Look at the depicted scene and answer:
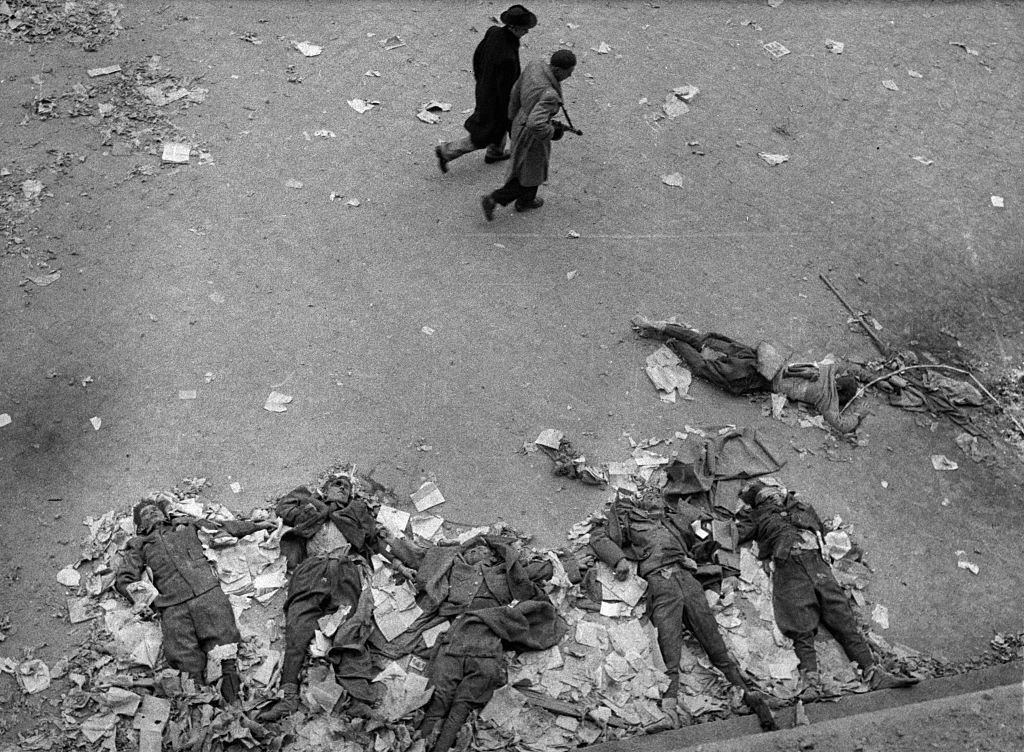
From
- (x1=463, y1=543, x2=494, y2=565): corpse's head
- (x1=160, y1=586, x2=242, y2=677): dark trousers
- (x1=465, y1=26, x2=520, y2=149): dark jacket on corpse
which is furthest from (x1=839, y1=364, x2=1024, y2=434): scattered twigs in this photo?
(x1=160, y1=586, x2=242, y2=677): dark trousers

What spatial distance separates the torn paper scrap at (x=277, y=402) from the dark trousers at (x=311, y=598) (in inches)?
49.7

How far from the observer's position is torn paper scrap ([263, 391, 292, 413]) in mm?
6441

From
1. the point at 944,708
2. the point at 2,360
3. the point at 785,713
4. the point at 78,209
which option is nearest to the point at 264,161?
the point at 78,209

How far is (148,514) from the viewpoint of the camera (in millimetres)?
5652

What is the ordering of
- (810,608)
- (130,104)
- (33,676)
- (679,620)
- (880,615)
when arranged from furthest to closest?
(130,104), (880,615), (810,608), (679,620), (33,676)

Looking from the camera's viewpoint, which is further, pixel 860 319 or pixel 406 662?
pixel 860 319

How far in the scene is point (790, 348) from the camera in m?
7.14

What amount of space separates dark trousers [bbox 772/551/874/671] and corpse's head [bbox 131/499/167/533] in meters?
3.57

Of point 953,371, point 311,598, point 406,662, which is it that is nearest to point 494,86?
point 953,371

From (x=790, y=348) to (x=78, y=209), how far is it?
542cm

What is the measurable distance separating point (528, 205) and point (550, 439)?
2259 mm

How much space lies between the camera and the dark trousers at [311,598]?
5.26 m

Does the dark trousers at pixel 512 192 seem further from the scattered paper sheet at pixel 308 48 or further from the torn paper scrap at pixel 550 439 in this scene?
the scattered paper sheet at pixel 308 48

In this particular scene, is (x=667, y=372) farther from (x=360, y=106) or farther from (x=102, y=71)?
(x=102, y=71)
